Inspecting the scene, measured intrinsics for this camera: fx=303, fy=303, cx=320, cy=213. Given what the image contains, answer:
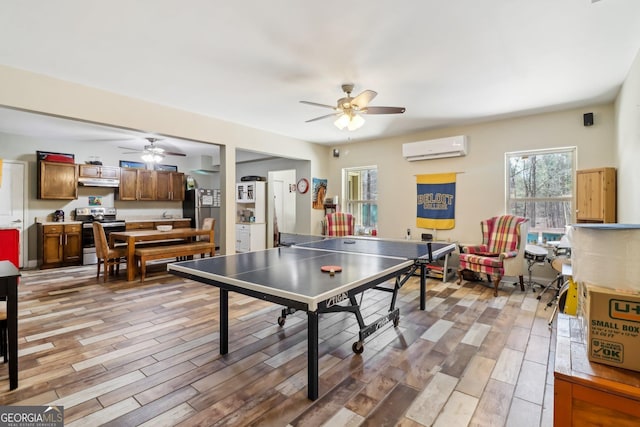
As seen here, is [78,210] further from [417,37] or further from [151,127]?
[417,37]

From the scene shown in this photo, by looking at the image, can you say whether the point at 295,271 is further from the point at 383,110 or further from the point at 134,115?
the point at 134,115

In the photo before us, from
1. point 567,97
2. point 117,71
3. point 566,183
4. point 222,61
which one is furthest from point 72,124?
point 566,183

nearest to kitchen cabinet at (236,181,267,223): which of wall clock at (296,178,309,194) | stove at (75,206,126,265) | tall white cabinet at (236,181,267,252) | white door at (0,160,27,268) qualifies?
tall white cabinet at (236,181,267,252)

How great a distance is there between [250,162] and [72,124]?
13.4 ft

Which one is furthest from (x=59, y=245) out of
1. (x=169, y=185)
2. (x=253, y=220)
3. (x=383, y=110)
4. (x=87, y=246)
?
(x=383, y=110)

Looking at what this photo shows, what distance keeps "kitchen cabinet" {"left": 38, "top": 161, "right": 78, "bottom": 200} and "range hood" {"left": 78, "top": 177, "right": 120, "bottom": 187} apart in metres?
0.14

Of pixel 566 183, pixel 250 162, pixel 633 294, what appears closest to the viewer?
pixel 633 294

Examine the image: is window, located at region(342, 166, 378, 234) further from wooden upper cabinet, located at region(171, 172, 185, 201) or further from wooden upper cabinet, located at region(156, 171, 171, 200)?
wooden upper cabinet, located at region(156, 171, 171, 200)

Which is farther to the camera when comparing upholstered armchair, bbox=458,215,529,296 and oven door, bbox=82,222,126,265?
oven door, bbox=82,222,126,265

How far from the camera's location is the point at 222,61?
305 centimetres

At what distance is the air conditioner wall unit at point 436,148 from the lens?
5273 mm

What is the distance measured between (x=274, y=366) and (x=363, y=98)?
266 cm

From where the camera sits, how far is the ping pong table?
1747 millimetres

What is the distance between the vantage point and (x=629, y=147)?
3.19 meters
